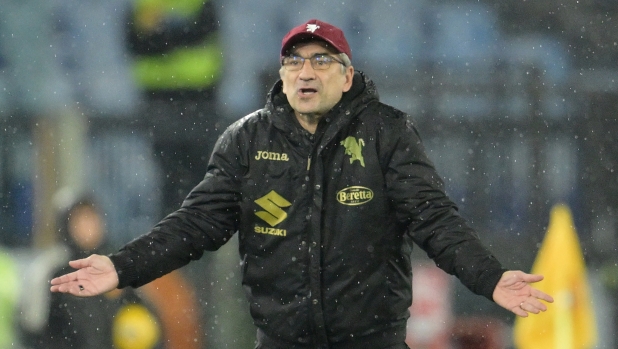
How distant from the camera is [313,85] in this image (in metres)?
3.22

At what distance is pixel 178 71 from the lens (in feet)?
17.5

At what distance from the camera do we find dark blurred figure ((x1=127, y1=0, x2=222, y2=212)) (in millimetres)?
5297

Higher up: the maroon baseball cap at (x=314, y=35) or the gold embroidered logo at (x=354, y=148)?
the maroon baseball cap at (x=314, y=35)

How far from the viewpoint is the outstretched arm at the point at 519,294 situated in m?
2.87

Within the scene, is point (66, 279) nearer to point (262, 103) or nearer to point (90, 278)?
point (90, 278)

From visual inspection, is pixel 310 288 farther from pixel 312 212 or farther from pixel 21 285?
pixel 21 285

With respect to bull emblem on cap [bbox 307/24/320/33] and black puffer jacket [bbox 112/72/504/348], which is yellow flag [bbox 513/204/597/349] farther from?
bull emblem on cap [bbox 307/24/320/33]

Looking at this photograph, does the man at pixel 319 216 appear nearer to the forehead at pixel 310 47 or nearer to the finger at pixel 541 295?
the forehead at pixel 310 47

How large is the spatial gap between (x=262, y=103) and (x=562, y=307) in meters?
1.78

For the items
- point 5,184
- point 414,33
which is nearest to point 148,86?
point 5,184

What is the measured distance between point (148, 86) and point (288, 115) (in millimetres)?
2222

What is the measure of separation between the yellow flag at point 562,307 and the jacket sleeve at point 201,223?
2.29 meters

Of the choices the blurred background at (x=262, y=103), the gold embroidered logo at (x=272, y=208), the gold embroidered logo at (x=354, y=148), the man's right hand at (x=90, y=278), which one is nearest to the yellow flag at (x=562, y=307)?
the blurred background at (x=262, y=103)

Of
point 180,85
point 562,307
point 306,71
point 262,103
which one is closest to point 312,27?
point 306,71
